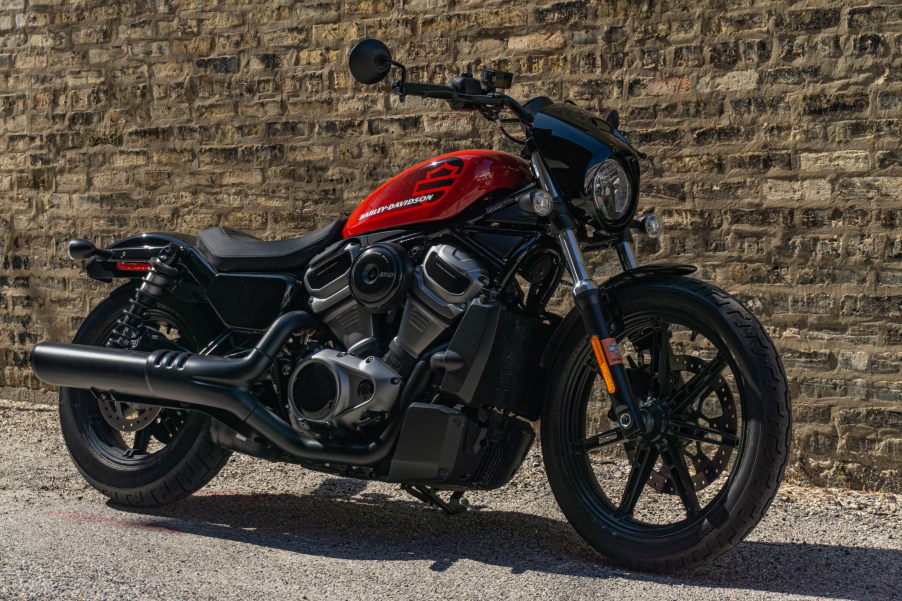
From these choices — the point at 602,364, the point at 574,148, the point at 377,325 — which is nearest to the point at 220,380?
the point at 377,325

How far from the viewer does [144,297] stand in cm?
453

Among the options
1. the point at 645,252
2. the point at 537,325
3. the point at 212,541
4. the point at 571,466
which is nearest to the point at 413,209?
the point at 537,325

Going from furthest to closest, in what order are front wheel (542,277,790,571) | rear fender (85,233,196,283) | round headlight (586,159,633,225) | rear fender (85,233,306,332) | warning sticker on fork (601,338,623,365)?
rear fender (85,233,196,283) < rear fender (85,233,306,332) < round headlight (586,159,633,225) < warning sticker on fork (601,338,623,365) < front wheel (542,277,790,571)

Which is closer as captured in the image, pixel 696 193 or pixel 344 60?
pixel 696 193

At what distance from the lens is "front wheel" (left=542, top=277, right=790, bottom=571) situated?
3.42 metres

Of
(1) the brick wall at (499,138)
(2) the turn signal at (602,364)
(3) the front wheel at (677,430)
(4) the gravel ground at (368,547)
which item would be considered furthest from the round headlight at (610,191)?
(1) the brick wall at (499,138)

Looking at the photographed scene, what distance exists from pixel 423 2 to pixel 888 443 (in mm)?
3280

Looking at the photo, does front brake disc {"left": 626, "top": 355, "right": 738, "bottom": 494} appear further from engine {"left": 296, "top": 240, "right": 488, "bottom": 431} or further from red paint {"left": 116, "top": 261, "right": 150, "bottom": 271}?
red paint {"left": 116, "top": 261, "right": 150, "bottom": 271}

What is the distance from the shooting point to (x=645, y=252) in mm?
5590

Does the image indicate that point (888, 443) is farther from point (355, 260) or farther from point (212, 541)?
point (212, 541)

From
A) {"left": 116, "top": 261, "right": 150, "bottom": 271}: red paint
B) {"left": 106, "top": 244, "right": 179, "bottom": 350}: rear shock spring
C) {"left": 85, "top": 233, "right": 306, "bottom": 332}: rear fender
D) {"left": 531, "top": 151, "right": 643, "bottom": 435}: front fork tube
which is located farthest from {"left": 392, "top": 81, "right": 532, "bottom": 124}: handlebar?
{"left": 116, "top": 261, "right": 150, "bottom": 271}: red paint

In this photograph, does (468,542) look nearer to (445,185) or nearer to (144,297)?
(445,185)

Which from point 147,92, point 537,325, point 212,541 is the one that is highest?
point 147,92

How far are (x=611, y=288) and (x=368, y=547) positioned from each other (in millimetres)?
1247
